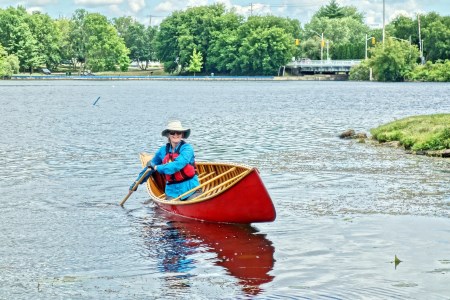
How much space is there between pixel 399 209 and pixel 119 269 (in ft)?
25.1

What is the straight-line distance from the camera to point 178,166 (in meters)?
18.8

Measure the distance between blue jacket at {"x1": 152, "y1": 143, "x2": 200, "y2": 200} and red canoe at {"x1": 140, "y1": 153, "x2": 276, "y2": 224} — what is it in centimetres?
31

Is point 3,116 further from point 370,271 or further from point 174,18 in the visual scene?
point 174,18

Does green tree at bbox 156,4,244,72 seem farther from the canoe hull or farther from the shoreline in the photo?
the canoe hull

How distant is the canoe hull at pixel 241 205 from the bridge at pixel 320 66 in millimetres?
150891

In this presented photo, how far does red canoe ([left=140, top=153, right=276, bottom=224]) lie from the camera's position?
679 inches

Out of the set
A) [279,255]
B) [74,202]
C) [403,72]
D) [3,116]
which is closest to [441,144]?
[74,202]

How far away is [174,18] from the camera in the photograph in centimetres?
19075

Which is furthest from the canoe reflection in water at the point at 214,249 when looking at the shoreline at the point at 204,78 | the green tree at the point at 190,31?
the green tree at the point at 190,31

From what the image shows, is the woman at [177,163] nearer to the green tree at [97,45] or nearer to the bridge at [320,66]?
the bridge at [320,66]

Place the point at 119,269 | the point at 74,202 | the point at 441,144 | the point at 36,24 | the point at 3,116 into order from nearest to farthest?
1. the point at 119,269
2. the point at 74,202
3. the point at 441,144
4. the point at 3,116
5. the point at 36,24

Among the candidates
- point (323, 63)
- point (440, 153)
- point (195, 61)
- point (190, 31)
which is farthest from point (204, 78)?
point (440, 153)

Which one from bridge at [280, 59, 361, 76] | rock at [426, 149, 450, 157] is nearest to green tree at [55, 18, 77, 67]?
bridge at [280, 59, 361, 76]

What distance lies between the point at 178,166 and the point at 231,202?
1631 mm
